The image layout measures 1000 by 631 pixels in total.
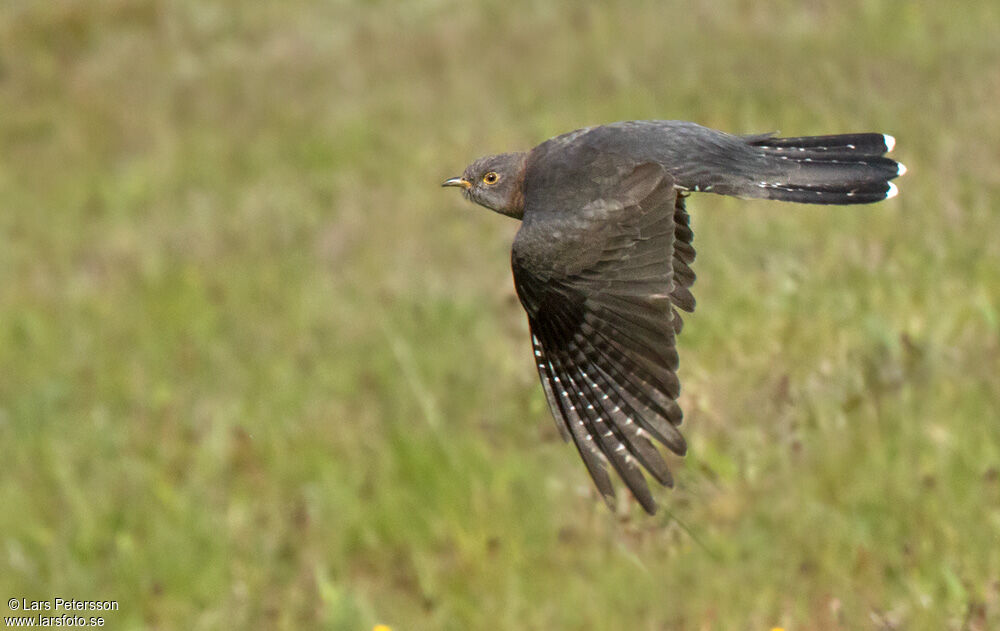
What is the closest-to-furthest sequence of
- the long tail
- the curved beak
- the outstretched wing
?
the outstretched wing, the long tail, the curved beak

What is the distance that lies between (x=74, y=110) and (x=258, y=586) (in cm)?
1039

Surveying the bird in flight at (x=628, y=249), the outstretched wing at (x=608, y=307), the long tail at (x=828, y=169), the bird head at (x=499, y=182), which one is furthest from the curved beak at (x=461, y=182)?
the long tail at (x=828, y=169)

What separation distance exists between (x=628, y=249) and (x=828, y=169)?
91 centimetres

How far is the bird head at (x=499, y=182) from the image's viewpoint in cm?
477

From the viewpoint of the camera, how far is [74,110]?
1398 centimetres

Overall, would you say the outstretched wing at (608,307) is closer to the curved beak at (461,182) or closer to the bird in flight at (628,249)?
the bird in flight at (628,249)

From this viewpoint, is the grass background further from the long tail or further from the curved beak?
the curved beak

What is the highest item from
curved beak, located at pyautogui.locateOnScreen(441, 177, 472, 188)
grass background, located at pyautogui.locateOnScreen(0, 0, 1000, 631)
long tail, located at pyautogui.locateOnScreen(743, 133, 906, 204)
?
long tail, located at pyautogui.locateOnScreen(743, 133, 906, 204)

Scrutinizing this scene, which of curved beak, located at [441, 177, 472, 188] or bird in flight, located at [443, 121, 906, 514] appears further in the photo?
curved beak, located at [441, 177, 472, 188]

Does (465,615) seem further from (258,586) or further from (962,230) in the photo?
A: (962,230)

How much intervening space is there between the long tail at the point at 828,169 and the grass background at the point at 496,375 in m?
0.71

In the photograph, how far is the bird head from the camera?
4.77 metres

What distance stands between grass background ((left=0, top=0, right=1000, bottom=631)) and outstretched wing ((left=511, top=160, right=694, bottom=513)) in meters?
0.54

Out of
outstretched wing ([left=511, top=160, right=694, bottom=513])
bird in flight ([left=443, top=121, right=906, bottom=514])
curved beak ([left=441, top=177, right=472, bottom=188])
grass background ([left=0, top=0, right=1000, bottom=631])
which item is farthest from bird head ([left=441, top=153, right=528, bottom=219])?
grass background ([left=0, top=0, right=1000, bottom=631])
